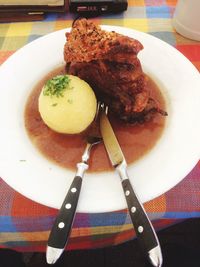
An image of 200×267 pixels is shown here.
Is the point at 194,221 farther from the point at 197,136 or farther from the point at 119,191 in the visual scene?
the point at 119,191

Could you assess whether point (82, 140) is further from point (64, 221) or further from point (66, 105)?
point (64, 221)

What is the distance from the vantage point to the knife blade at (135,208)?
0.67 metres

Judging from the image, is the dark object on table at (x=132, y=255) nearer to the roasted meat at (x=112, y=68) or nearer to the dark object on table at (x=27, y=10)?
the roasted meat at (x=112, y=68)

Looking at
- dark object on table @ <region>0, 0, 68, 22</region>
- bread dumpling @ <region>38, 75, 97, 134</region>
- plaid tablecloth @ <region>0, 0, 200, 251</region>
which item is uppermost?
dark object on table @ <region>0, 0, 68, 22</region>

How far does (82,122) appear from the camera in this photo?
1.03 m

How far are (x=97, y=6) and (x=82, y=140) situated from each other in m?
0.90

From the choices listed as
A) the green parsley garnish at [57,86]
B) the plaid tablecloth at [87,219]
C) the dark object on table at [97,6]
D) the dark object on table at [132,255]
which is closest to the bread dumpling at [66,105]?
the green parsley garnish at [57,86]

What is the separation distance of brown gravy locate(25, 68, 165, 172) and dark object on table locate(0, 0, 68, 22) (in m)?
0.70

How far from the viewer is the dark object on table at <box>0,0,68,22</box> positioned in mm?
1548

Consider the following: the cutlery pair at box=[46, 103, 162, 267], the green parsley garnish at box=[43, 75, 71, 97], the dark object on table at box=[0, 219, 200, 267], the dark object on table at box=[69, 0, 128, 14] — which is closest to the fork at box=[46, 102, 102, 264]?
the cutlery pair at box=[46, 103, 162, 267]

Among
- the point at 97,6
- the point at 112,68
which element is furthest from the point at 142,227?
the point at 97,6

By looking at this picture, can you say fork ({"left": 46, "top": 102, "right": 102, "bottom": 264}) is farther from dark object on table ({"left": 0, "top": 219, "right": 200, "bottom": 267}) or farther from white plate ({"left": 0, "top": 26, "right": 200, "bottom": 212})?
dark object on table ({"left": 0, "top": 219, "right": 200, "bottom": 267})

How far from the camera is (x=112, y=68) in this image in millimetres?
1004

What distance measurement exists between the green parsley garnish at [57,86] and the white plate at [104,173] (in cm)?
15
